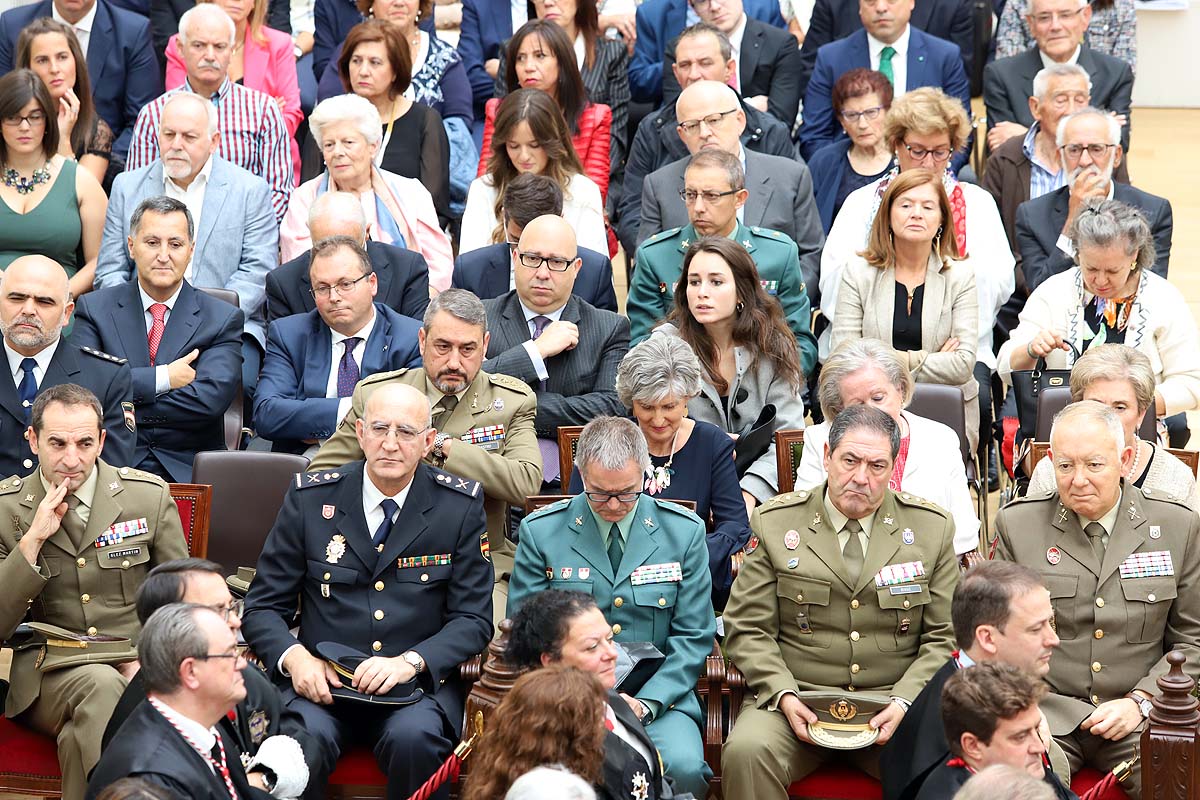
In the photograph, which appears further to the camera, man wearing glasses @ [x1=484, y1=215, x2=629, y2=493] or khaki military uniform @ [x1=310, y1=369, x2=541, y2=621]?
man wearing glasses @ [x1=484, y1=215, x2=629, y2=493]

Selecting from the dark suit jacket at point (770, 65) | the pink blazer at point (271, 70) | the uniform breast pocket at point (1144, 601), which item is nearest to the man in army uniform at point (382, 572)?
the uniform breast pocket at point (1144, 601)

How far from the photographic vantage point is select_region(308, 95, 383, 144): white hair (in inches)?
245

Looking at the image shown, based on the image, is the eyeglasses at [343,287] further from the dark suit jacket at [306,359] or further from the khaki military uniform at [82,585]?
the khaki military uniform at [82,585]

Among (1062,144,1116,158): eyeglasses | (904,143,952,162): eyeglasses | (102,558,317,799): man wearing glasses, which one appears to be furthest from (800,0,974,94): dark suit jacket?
(102,558,317,799): man wearing glasses

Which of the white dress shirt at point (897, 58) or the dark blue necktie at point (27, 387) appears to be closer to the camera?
the dark blue necktie at point (27, 387)

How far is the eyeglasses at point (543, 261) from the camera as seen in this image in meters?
5.44

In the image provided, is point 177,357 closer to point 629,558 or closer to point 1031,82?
point 629,558

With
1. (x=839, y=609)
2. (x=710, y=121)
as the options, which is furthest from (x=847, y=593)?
(x=710, y=121)

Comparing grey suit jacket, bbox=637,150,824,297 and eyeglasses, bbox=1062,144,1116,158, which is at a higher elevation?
eyeglasses, bbox=1062,144,1116,158

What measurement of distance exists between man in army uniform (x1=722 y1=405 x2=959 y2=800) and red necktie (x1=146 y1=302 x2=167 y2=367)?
2.39m

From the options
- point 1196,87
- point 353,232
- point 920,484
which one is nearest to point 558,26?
point 353,232

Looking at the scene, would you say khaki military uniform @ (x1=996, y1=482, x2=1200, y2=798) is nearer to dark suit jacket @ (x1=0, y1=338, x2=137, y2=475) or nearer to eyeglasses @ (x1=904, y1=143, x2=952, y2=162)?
eyeglasses @ (x1=904, y1=143, x2=952, y2=162)

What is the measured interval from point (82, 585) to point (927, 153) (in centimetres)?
382

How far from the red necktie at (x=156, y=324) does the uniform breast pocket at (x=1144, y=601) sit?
11.0ft
